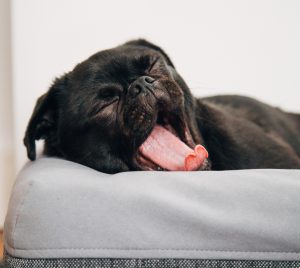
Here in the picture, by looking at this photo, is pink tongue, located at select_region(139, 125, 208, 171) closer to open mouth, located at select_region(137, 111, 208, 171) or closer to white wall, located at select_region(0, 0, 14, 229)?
open mouth, located at select_region(137, 111, 208, 171)

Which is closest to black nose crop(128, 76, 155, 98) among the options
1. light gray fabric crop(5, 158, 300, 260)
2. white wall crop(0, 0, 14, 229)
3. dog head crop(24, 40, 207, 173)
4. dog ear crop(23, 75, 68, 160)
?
dog head crop(24, 40, 207, 173)

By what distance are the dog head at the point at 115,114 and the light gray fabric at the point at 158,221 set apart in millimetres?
547

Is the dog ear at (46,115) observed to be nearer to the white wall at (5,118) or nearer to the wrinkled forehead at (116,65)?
the wrinkled forehead at (116,65)

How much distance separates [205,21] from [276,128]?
3.08 feet

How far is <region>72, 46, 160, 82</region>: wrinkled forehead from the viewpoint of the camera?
A: 5.82 feet

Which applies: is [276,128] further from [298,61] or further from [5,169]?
[5,169]

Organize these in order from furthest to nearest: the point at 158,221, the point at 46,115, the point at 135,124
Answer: the point at 46,115, the point at 135,124, the point at 158,221

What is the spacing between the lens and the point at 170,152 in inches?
68.1

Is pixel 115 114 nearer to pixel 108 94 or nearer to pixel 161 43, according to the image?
pixel 108 94

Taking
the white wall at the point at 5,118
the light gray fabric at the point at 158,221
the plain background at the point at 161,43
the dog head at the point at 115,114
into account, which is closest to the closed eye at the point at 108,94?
the dog head at the point at 115,114

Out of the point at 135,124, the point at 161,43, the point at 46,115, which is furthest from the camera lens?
the point at 161,43

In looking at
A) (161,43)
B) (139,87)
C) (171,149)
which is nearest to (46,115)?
(139,87)

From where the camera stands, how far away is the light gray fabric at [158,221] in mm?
1029

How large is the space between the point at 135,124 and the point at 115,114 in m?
0.11
